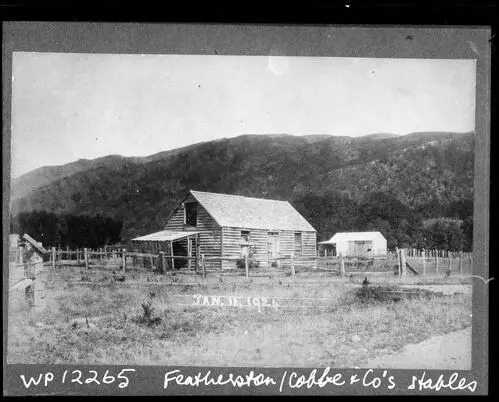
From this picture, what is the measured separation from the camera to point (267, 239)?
232 inches

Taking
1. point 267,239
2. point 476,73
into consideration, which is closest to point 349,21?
point 476,73

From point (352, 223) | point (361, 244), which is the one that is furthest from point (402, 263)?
point (352, 223)

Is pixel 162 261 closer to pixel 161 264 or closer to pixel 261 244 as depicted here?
pixel 161 264

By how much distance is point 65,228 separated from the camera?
18.4 feet

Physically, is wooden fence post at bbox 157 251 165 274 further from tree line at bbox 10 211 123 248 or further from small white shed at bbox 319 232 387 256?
small white shed at bbox 319 232 387 256

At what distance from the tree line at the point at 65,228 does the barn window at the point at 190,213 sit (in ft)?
2.54

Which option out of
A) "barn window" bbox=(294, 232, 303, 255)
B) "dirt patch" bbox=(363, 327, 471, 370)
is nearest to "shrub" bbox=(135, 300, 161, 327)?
"barn window" bbox=(294, 232, 303, 255)

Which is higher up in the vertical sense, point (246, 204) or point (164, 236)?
point (246, 204)

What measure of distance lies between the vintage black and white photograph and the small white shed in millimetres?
16

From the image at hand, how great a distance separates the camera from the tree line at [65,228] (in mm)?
5562

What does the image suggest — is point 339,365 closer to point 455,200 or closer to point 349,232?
point 349,232

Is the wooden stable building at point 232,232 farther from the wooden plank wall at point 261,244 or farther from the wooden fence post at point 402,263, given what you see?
the wooden fence post at point 402,263

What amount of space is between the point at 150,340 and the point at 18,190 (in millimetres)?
2315

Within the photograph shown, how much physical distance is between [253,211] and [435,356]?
8.59ft
